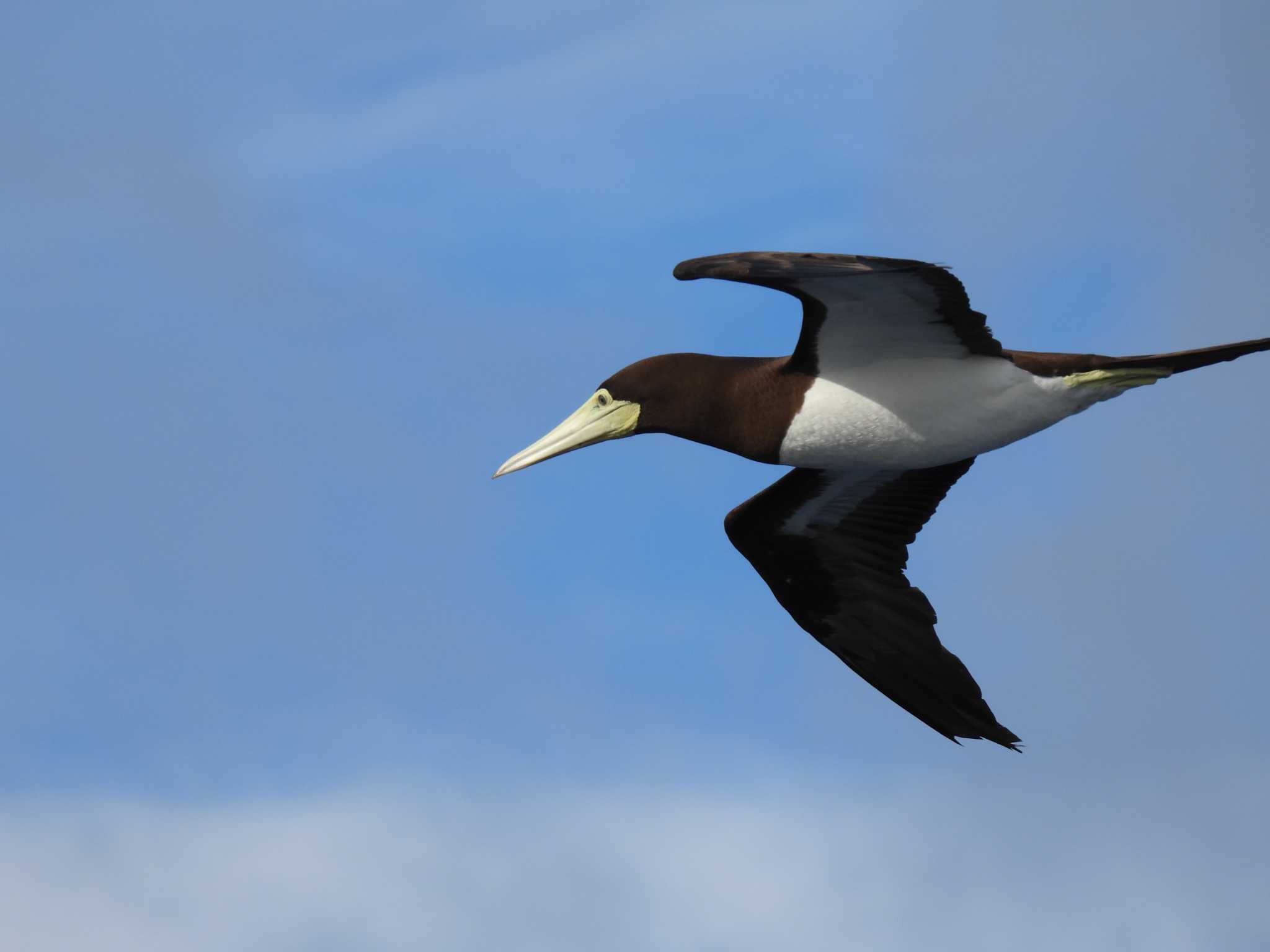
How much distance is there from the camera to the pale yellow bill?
13.2 meters

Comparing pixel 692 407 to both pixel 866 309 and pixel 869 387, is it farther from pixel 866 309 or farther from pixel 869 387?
pixel 866 309

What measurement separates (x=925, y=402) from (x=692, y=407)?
1.61 m

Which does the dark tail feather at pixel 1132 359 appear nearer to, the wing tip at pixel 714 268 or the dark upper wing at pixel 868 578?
the dark upper wing at pixel 868 578

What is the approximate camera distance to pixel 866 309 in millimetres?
12195

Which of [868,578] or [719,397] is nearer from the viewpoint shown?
[719,397]

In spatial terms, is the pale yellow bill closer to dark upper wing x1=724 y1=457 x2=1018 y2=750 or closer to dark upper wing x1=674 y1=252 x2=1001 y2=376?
dark upper wing x1=674 y1=252 x2=1001 y2=376

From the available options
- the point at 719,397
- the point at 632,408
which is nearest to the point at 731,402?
the point at 719,397

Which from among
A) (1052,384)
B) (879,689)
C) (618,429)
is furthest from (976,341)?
(879,689)

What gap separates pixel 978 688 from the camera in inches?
575

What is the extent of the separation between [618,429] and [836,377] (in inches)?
63.8

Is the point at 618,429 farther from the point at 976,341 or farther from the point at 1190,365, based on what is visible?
the point at 1190,365

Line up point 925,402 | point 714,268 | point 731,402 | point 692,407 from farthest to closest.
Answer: point 692,407, point 731,402, point 925,402, point 714,268

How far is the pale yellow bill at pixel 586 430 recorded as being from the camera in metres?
13.2

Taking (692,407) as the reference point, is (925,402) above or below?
below
